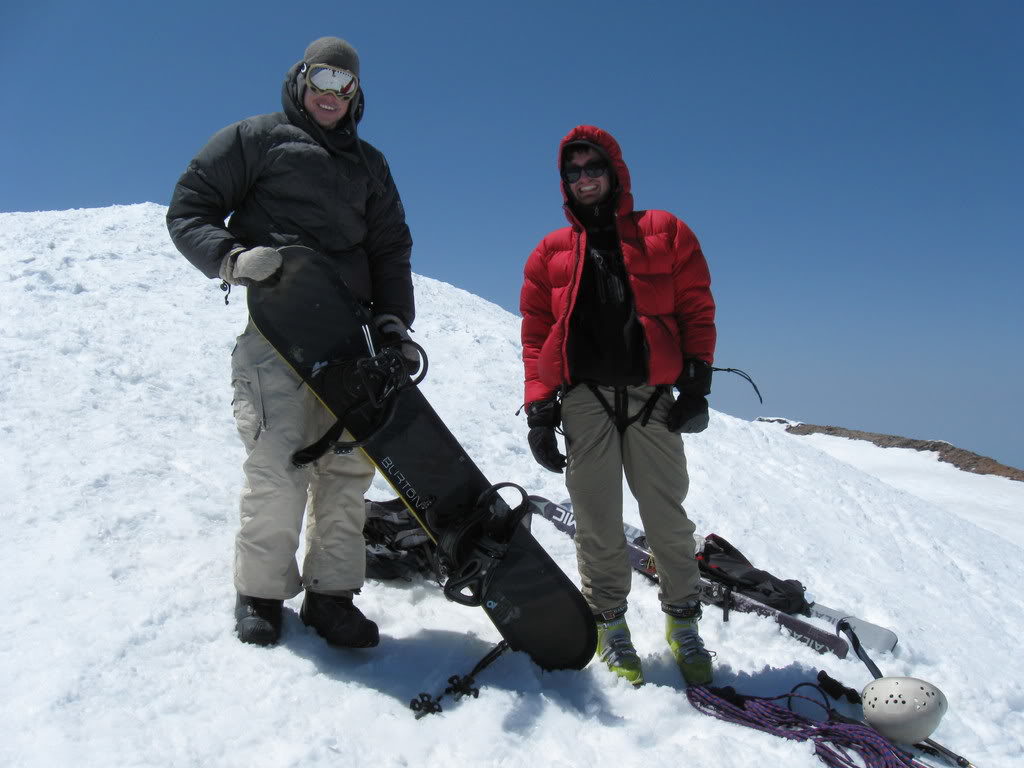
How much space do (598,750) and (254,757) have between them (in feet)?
3.99

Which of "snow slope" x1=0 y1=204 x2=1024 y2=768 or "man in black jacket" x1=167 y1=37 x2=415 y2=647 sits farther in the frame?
"man in black jacket" x1=167 y1=37 x2=415 y2=647

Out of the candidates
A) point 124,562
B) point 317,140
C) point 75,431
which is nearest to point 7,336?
point 75,431

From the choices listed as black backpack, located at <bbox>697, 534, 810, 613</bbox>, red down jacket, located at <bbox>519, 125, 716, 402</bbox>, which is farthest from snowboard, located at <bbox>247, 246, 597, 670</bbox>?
black backpack, located at <bbox>697, 534, 810, 613</bbox>

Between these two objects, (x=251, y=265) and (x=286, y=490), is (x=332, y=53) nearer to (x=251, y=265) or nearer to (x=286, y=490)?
(x=251, y=265)

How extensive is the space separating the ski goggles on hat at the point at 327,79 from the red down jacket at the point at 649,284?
1122 mm

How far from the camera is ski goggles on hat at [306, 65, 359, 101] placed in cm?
314

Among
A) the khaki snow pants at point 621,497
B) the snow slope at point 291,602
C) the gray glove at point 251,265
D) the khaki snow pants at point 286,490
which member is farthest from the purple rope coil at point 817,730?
the gray glove at point 251,265

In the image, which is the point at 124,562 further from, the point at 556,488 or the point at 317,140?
the point at 556,488

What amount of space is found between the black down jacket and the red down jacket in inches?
38.1

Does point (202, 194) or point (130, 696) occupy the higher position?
point (202, 194)

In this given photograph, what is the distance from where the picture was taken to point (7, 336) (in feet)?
19.4

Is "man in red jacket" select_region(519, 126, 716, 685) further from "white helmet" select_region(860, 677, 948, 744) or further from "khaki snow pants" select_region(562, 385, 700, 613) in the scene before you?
"white helmet" select_region(860, 677, 948, 744)

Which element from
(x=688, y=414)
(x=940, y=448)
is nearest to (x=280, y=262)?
(x=688, y=414)

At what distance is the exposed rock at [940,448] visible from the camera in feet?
44.4
